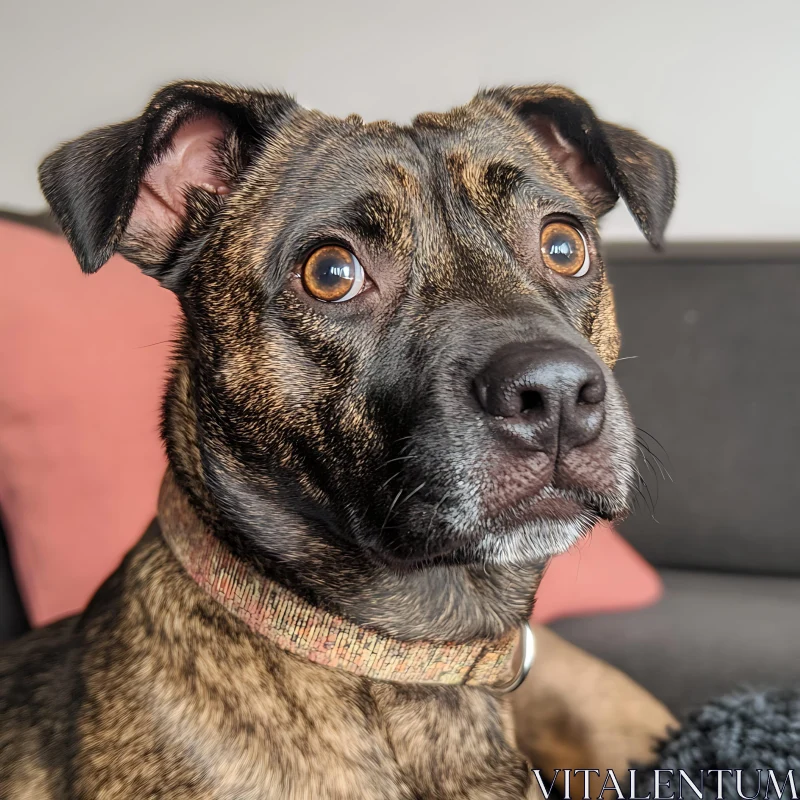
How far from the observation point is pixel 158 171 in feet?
4.12

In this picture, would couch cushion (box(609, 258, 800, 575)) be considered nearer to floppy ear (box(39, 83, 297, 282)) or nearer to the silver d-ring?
the silver d-ring

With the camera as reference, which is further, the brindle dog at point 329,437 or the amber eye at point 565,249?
the amber eye at point 565,249

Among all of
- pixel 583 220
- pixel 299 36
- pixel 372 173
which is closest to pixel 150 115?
pixel 372 173

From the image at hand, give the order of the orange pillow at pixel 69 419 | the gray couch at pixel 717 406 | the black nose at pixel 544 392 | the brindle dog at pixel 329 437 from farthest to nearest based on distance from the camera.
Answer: the gray couch at pixel 717 406 < the orange pillow at pixel 69 419 < the brindle dog at pixel 329 437 < the black nose at pixel 544 392

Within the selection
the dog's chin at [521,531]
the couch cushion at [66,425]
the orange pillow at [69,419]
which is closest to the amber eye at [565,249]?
the dog's chin at [521,531]

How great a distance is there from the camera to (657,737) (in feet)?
4.76

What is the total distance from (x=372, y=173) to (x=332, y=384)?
339mm

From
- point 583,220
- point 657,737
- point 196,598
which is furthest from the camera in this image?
point 657,737

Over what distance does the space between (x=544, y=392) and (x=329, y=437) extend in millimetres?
355

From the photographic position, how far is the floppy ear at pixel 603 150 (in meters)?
1.36

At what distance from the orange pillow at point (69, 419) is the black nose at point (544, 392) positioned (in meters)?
0.99

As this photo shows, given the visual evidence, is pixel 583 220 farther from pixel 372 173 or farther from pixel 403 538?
pixel 403 538

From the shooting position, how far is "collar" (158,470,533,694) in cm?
112

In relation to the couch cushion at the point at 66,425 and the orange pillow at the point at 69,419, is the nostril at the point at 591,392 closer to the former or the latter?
the orange pillow at the point at 69,419
